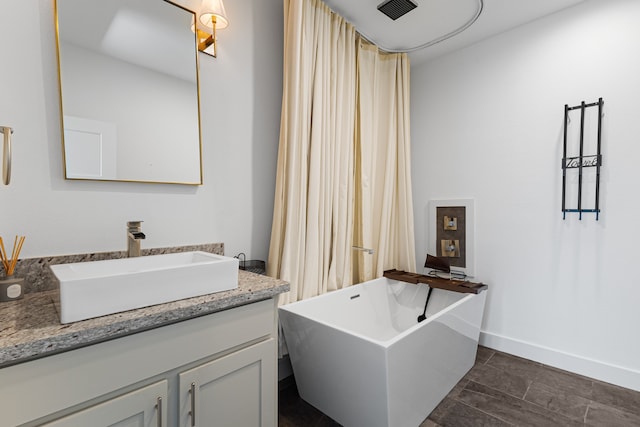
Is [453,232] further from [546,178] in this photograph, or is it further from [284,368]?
[284,368]

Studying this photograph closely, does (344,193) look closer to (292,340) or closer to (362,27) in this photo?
(292,340)

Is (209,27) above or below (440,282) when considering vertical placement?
above

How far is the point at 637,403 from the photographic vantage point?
1910 millimetres

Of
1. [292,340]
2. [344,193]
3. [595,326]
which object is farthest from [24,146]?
[595,326]

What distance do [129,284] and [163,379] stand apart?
335 mm

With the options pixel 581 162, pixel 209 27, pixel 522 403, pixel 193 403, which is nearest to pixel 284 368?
pixel 193 403

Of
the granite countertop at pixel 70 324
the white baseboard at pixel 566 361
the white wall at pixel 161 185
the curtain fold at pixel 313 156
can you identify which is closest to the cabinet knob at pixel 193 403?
the granite countertop at pixel 70 324

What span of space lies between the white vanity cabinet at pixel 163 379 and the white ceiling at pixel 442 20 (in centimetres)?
224

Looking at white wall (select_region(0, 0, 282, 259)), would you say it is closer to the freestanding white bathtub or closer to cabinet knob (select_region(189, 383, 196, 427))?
the freestanding white bathtub

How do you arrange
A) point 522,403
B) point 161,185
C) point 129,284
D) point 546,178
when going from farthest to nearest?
1. point 546,178
2. point 522,403
3. point 161,185
4. point 129,284

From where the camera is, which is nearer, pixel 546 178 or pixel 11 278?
Result: pixel 11 278

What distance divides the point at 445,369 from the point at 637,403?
3.94 feet

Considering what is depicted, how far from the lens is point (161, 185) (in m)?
1.60

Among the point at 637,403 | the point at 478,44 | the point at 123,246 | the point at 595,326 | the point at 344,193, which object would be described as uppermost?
the point at 478,44
